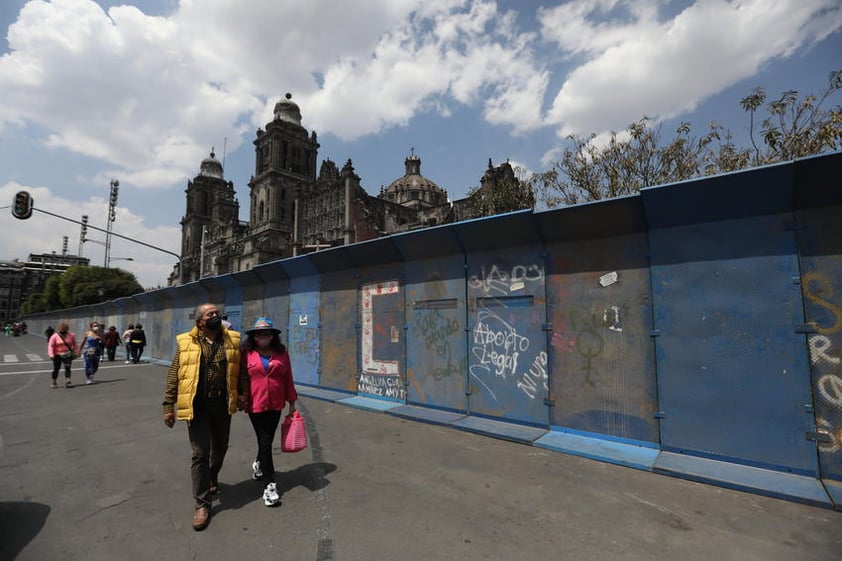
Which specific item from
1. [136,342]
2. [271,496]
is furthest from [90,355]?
[271,496]

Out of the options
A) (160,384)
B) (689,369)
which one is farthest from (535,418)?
(160,384)

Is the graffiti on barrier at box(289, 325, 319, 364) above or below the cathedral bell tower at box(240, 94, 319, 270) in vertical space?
below

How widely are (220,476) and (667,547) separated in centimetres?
458

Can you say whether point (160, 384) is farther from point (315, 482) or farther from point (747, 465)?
point (747, 465)

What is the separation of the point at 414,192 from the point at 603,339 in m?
69.7

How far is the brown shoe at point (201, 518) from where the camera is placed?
3391 mm

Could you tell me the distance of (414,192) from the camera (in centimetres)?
7275

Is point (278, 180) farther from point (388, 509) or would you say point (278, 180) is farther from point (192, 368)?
point (388, 509)

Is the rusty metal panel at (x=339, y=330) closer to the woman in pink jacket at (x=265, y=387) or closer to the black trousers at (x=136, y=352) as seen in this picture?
the woman in pink jacket at (x=265, y=387)

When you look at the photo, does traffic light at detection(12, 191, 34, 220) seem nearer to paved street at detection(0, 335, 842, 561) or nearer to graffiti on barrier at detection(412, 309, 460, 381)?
paved street at detection(0, 335, 842, 561)

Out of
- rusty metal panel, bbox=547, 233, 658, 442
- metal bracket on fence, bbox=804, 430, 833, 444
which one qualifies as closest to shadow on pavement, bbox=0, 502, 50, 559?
rusty metal panel, bbox=547, 233, 658, 442

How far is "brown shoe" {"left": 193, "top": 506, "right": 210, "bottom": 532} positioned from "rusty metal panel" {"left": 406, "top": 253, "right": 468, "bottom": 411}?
14.0 feet

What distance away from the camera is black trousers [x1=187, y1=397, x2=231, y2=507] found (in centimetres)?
355

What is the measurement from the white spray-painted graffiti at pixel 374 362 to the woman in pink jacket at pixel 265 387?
392 centimetres
